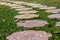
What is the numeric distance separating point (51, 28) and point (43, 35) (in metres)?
0.58

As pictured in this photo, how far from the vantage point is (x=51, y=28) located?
10.3 ft

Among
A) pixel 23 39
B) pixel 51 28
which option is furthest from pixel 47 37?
pixel 51 28

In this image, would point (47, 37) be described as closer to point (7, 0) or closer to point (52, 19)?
point (52, 19)

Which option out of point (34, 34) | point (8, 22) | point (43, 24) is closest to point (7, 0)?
point (8, 22)

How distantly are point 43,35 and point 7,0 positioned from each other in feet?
18.5

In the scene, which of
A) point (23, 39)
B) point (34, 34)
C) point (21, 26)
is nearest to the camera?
point (23, 39)

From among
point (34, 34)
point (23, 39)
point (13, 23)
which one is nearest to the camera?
point (23, 39)

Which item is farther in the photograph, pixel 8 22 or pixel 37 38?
pixel 8 22

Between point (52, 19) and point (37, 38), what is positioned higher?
point (37, 38)

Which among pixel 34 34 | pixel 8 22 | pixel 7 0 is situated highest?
pixel 34 34

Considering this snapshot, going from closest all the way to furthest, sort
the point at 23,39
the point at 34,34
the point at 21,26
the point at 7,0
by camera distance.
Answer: the point at 23,39, the point at 34,34, the point at 21,26, the point at 7,0

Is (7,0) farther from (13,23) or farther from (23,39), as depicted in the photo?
(23,39)

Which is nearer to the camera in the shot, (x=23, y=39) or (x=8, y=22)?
(x=23, y=39)

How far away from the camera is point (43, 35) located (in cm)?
257
